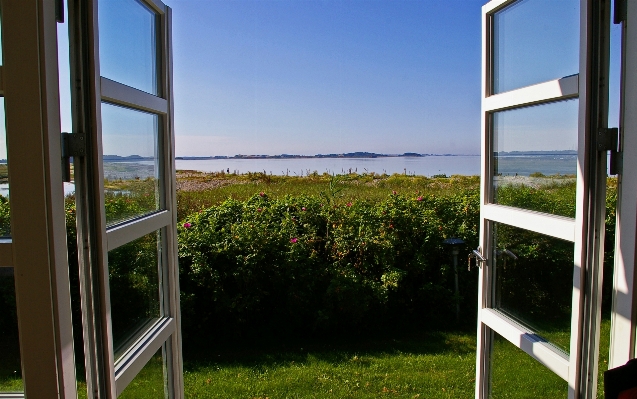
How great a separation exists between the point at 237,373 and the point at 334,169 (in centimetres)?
313

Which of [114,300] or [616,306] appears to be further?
[114,300]

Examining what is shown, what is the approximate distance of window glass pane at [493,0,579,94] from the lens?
1.67 m

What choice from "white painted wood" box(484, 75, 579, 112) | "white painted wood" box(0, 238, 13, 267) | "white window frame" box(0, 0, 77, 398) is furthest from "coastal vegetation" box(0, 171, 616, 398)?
"white painted wood" box(0, 238, 13, 267)

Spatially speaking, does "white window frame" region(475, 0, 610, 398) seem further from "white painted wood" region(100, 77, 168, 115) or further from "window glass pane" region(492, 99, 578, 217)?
"white painted wood" region(100, 77, 168, 115)

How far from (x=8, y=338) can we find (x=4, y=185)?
420 mm

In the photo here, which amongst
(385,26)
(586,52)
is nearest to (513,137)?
(586,52)

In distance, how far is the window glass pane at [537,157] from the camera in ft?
5.52

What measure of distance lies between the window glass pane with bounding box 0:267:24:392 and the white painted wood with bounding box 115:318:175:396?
0.98 ft

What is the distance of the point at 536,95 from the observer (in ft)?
5.93

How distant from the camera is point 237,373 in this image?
3582 millimetres

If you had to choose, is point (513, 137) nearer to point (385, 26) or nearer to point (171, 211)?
point (171, 211)

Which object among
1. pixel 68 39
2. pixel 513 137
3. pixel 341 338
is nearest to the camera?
pixel 68 39

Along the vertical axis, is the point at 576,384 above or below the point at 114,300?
below

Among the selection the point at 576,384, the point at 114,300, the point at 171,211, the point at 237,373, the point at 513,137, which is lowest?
the point at 237,373
